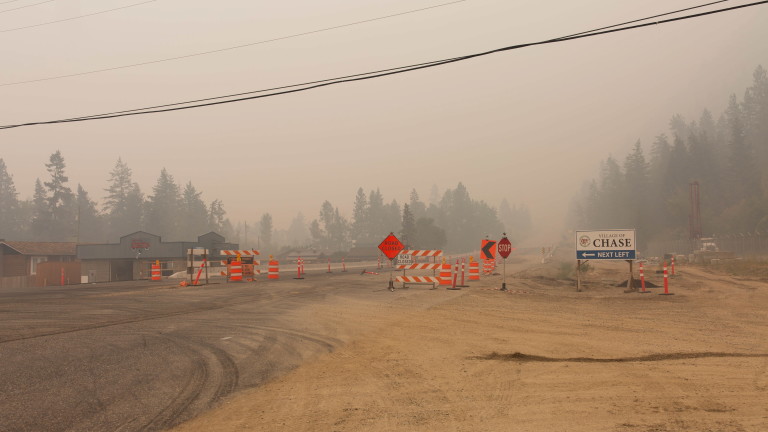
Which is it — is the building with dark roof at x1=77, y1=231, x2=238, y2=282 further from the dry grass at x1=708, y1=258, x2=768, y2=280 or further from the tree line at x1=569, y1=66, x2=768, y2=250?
the tree line at x1=569, y1=66, x2=768, y2=250

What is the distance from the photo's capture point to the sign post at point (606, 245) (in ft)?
66.8

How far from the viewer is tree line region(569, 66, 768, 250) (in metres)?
91.1

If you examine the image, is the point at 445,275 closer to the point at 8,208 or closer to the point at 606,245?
the point at 606,245

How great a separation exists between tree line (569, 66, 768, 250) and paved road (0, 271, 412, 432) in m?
84.1

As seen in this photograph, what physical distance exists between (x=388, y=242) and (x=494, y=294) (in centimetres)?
478

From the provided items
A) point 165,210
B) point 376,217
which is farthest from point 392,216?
point 165,210

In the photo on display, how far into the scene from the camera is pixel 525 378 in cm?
725

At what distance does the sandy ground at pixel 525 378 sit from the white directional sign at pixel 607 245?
6.90m

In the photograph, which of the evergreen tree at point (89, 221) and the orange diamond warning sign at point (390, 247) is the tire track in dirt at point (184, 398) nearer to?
the orange diamond warning sign at point (390, 247)

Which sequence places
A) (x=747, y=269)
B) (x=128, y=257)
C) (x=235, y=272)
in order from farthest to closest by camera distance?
(x=128, y=257) → (x=747, y=269) → (x=235, y=272)

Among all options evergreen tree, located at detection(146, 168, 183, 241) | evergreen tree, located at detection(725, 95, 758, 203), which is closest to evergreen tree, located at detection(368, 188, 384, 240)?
evergreen tree, located at detection(146, 168, 183, 241)

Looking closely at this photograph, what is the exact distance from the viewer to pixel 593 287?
79.2 ft

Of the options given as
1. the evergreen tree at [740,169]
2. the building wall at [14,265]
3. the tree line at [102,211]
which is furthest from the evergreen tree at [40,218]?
the evergreen tree at [740,169]

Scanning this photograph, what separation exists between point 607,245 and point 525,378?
15326mm
